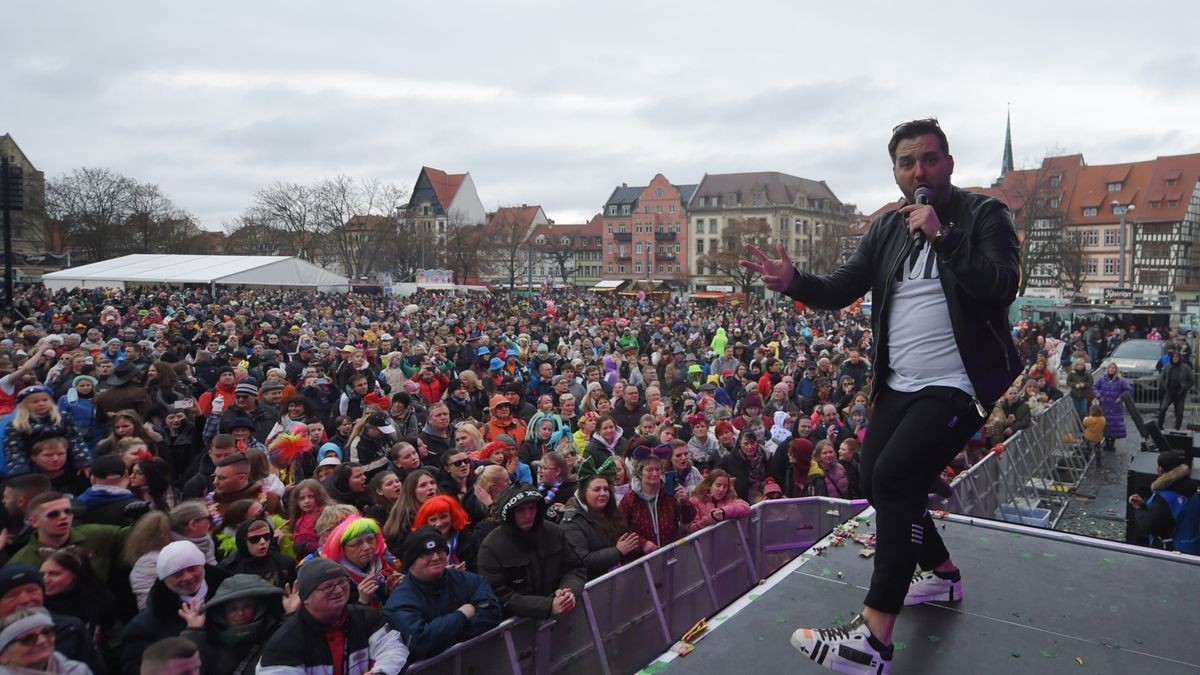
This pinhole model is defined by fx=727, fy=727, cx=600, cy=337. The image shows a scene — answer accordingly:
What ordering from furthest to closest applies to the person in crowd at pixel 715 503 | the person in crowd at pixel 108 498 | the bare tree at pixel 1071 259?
the bare tree at pixel 1071 259 < the person in crowd at pixel 715 503 < the person in crowd at pixel 108 498

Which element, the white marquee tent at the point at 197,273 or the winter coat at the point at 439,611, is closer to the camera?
the winter coat at the point at 439,611

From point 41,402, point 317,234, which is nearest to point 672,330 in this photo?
point 41,402

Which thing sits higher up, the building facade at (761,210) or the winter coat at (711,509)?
the building facade at (761,210)

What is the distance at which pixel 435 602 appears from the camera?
3729 mm

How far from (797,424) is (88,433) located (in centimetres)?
777

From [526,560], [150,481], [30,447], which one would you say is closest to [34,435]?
[30,447]

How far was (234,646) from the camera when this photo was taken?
131 inches

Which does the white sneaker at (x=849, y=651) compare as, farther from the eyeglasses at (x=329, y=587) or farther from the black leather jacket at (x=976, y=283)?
the eyeglasses at (x=329, y=587)

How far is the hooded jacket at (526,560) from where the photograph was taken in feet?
13.5

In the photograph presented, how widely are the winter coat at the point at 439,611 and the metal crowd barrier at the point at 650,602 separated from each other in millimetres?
66

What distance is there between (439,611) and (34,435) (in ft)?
13.4

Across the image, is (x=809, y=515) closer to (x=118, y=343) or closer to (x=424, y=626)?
(x=424, y=626)

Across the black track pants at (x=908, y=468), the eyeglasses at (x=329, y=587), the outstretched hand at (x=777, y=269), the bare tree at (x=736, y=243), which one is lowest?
the eyeglasses at (x=329, y=587)

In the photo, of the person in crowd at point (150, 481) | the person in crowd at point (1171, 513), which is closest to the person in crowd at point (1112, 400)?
the person in crowd at point (1171, 513)
